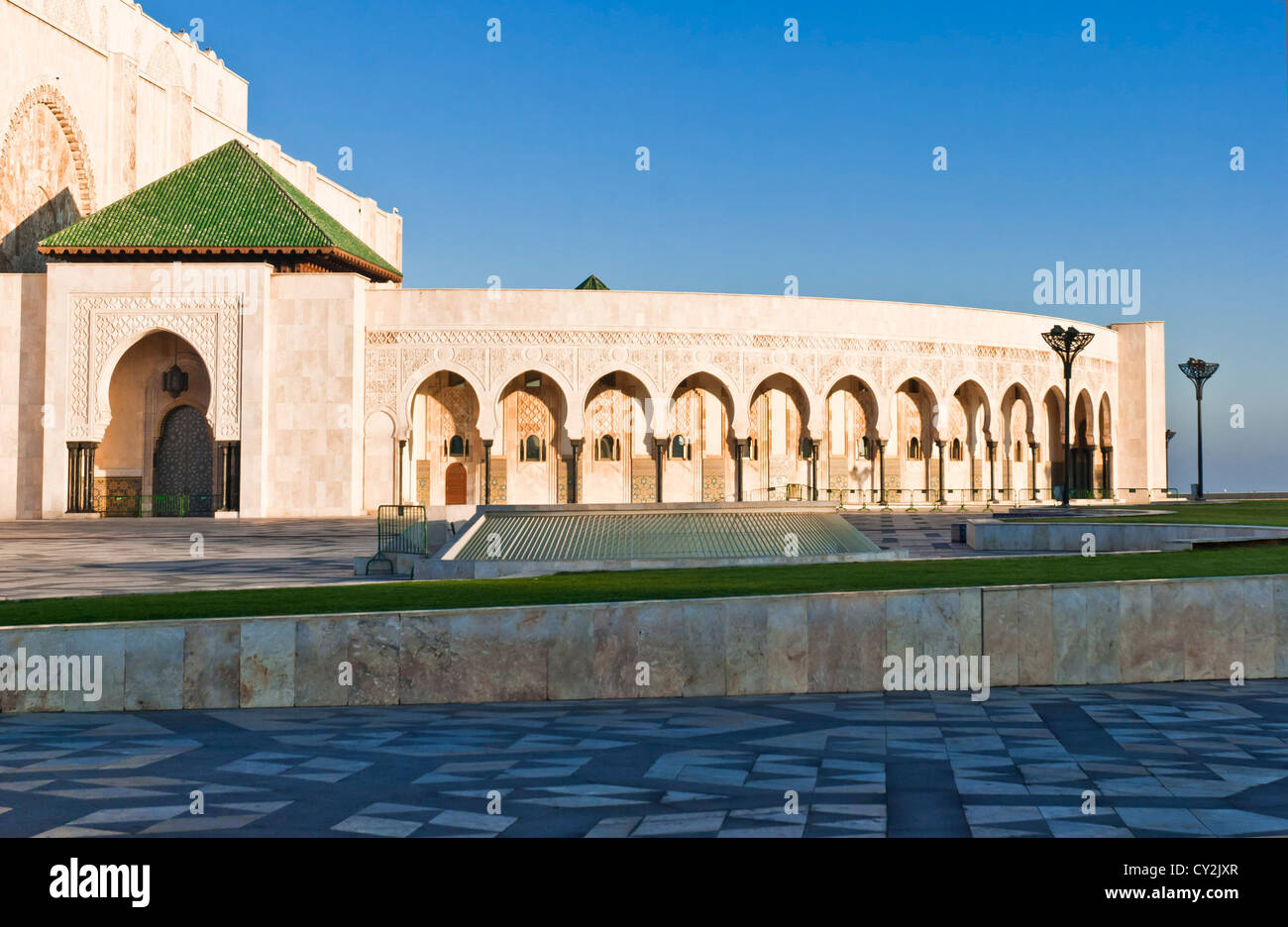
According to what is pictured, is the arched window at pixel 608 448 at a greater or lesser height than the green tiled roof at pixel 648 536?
greater

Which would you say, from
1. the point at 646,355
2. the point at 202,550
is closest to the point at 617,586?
the point at 202,550

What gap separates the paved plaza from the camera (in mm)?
13766

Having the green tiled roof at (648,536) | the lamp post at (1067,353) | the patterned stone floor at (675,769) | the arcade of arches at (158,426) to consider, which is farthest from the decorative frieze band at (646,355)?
the patterned stone floor at (675,769)

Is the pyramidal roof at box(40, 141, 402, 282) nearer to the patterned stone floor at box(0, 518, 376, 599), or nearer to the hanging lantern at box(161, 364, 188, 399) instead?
the hanging lantern at box(161, 364, 188, 399)

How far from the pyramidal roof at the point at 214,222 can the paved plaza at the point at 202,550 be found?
701 centimetres

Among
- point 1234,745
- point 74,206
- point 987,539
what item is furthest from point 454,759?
point 74,206

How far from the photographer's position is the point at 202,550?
1950 cm

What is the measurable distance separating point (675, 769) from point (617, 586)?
4.27m

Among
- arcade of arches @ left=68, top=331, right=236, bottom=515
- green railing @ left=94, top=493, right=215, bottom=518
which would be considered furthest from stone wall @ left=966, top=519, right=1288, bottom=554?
arcade of arches @ left=68, top=331, right=236, bottom=515

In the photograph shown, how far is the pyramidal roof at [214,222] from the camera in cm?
3092

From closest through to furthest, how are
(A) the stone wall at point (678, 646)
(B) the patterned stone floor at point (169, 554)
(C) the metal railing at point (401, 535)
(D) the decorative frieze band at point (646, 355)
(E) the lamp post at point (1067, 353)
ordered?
(A) the stone wall at point (678, 646), (B) the patterned stone floor at point (169, 554), (C) the metal railing at point (401, 535), (E) the lamp post at point (1067, 353), (D) the decorative frieze band at point (646, 355)

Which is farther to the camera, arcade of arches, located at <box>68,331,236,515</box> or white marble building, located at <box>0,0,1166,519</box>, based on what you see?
arcade of arches, located at <box>68,331,236,515</box>

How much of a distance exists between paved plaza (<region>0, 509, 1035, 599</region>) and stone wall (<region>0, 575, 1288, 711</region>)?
4654mm

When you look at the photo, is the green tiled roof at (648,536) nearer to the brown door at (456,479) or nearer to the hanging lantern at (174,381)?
the brown door at (456,479)
